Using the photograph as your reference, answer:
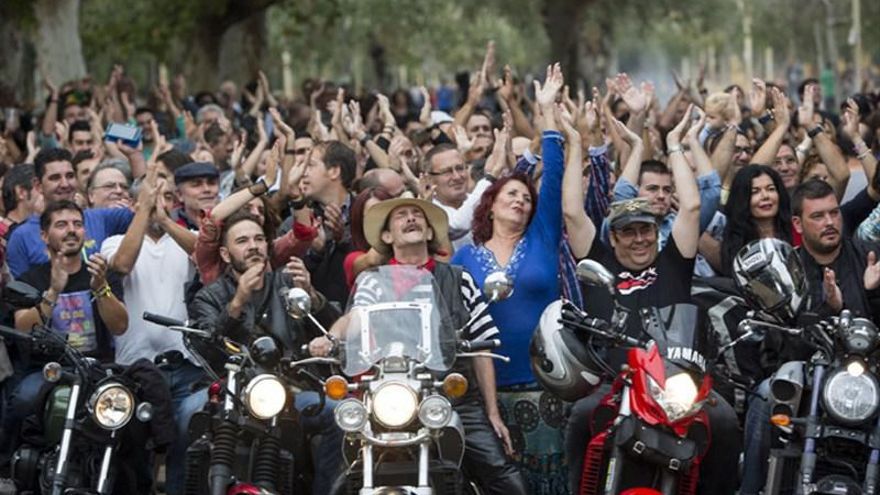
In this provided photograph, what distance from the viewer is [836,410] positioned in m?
8.86

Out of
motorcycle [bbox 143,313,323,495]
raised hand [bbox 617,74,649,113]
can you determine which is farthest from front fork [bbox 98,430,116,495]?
raised hand [bbox 617,74,649,113]

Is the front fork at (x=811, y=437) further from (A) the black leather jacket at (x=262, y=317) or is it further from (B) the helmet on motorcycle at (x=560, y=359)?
(A) the black leather jacket at (x=262, y=317)

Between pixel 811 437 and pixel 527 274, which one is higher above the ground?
pixel 527 274

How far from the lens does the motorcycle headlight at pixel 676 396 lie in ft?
29.5

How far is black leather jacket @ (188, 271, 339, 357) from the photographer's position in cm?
1034

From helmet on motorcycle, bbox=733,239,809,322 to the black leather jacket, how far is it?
87.1 inches

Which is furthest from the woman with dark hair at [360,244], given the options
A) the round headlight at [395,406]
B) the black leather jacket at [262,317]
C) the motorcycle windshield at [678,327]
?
the round headlight at [395,406]

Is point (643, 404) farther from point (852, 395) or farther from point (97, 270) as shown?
point (97, 270)

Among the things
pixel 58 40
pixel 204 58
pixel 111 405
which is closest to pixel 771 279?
pixel 111 405

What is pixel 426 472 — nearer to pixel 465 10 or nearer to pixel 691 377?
pixel 691 377

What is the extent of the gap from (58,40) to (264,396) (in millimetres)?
19824

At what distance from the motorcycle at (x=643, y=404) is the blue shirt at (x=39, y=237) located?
3.80 metres

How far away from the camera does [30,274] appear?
451 inches

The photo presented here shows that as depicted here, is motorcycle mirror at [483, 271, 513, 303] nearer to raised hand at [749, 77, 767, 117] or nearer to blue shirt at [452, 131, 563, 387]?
blue shirt at [452, 131, 563, 387]
